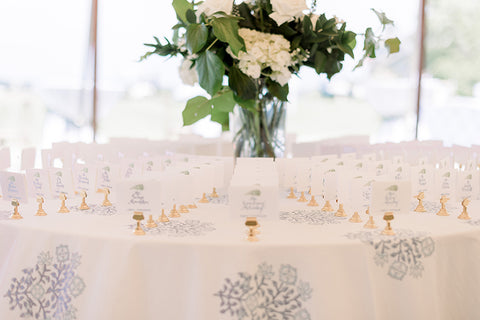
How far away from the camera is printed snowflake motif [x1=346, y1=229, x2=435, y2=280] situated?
1592mm

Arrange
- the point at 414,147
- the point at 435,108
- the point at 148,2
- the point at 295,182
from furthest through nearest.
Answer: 1. the point at 435,108
2. the point at 148,2
3. the point at 414,147
4. the point at 295,182

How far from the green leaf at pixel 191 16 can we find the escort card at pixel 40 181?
0.78 meters

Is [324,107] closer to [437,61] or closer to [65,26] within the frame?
[437,61]

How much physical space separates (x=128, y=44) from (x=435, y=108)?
3.99 metres

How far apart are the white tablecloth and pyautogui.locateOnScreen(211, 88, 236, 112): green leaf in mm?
606

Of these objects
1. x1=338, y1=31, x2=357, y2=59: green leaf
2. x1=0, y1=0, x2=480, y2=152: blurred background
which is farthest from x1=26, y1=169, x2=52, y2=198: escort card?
x1=0, y1=0, x2=480, y2=152: blurred background

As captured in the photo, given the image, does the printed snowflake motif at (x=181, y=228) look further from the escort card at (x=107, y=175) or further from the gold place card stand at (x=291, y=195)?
the gold place card stand at (x=291, y=195)

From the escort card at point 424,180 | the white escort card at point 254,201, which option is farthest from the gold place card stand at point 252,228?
the escort card at point 424,180

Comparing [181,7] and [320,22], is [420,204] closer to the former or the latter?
[320,22]

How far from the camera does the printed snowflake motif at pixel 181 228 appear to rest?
163 centimetres

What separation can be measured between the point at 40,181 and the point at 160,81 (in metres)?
5.00

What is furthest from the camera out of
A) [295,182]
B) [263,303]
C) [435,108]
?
[435,108]

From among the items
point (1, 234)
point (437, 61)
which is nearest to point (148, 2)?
point (437, 61)

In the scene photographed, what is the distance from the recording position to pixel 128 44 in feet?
21.2
